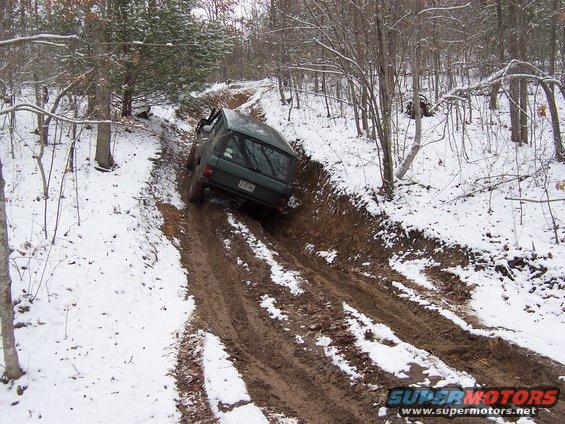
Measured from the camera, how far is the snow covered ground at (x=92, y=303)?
4145 millimetres

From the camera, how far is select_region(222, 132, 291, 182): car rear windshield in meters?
8.84

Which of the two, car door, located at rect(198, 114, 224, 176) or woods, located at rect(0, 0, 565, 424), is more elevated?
car door, located at rect(198, 114, 224, 176)

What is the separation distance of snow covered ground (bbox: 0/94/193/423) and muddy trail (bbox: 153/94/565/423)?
358 millimetres

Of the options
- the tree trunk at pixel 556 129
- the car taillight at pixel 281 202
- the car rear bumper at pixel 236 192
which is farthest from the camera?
the car taillight at pixel 281 202

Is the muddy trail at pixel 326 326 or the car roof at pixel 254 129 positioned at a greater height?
the car roof at pixel 254 129

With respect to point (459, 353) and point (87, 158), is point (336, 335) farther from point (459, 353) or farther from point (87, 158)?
point (87, 158)

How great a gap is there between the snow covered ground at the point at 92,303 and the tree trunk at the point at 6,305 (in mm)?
193

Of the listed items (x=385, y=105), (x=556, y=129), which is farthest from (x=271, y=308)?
(x=556, y=129)

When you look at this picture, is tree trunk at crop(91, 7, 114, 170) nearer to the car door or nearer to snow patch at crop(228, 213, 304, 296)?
the car door

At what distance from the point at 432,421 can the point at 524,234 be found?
3761mm

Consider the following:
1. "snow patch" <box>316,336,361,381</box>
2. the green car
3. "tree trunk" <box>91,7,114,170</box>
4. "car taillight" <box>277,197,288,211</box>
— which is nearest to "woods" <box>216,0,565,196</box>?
the green car

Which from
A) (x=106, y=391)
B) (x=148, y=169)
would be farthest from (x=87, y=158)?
(x=106, y=391)

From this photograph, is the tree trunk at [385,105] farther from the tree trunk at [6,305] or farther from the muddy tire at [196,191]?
the tree trunk at [6,305]

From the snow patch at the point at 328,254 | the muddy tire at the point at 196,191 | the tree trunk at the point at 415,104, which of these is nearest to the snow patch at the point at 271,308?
the snow patch at the point at 328,254
